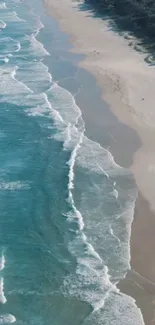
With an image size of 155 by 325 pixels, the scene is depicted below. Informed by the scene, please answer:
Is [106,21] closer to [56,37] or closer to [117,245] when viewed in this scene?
[56,37]

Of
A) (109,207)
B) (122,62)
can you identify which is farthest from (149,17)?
(109,207)

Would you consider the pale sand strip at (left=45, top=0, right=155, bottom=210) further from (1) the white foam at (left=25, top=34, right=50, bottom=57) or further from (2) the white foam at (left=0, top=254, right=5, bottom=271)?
(2) the white foam at (left=0, top=254, right=5, bottom=271)

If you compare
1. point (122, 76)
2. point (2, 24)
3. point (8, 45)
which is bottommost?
point (2, 24)

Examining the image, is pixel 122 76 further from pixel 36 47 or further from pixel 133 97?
pixel 36 47

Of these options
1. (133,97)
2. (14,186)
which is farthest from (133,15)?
(14,186)

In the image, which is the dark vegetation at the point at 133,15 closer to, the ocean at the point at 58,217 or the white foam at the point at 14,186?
the ocean at the point at 58,217

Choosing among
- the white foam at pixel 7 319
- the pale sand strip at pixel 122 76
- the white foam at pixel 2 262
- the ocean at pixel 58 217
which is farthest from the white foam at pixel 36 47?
the white foam at pixel 7 319

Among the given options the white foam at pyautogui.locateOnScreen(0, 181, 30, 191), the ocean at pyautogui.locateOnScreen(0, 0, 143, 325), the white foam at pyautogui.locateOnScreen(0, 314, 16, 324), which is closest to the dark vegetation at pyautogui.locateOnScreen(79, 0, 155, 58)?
the ocean at pyautogui.locateOnScreen(0, 0, 143, 325)
